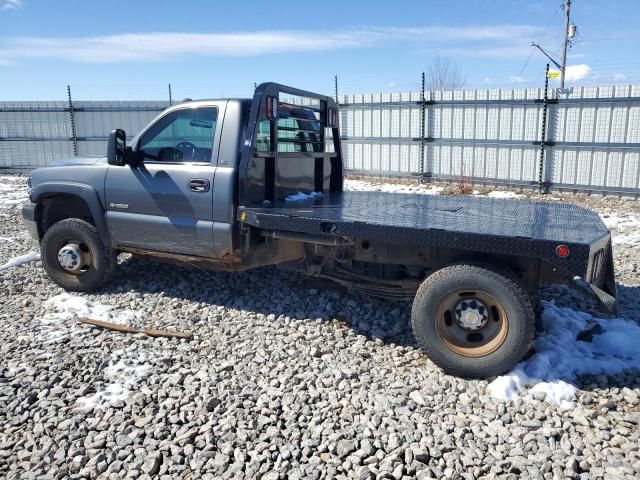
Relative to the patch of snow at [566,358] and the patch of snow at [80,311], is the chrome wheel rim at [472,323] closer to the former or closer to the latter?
the patch of snow at [566,358]

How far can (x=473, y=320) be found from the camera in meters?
4.20

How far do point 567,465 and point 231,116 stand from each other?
402 centimetres

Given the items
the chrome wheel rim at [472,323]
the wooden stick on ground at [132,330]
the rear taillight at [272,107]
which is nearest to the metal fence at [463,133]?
the rear taillight at [272,107]

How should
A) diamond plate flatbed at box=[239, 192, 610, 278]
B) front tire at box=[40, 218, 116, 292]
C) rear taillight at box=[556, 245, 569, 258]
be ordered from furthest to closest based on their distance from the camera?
1. front tire at box=[40, 218, 116, 292]
2. diamond plate flatbed at box=[239, 192, 610, 278]
3. rear taillight at box=[556, 245, 569, 258]

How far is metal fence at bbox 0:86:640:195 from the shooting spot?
12.6 m

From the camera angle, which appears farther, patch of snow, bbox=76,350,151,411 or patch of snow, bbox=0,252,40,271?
patch of snow, bbox=0,252,40,271

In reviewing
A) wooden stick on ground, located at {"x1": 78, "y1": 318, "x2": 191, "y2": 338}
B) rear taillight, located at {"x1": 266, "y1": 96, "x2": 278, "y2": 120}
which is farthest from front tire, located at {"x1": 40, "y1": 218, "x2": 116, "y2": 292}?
rear taillight, located at {"x1": 266, "y1": 96, "x2": 278, "y2": 120}

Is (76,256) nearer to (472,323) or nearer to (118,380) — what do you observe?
(118,380)

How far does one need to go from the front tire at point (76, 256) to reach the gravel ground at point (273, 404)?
1.10 feet

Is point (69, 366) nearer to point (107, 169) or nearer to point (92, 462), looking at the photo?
point (92, 462)

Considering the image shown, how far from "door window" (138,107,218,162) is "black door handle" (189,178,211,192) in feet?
0.73

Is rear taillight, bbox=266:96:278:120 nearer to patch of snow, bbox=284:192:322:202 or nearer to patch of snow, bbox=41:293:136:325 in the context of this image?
patch of snow, bbox=284:192:322:202

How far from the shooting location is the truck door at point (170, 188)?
537cm

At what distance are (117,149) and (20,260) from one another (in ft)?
9.46
